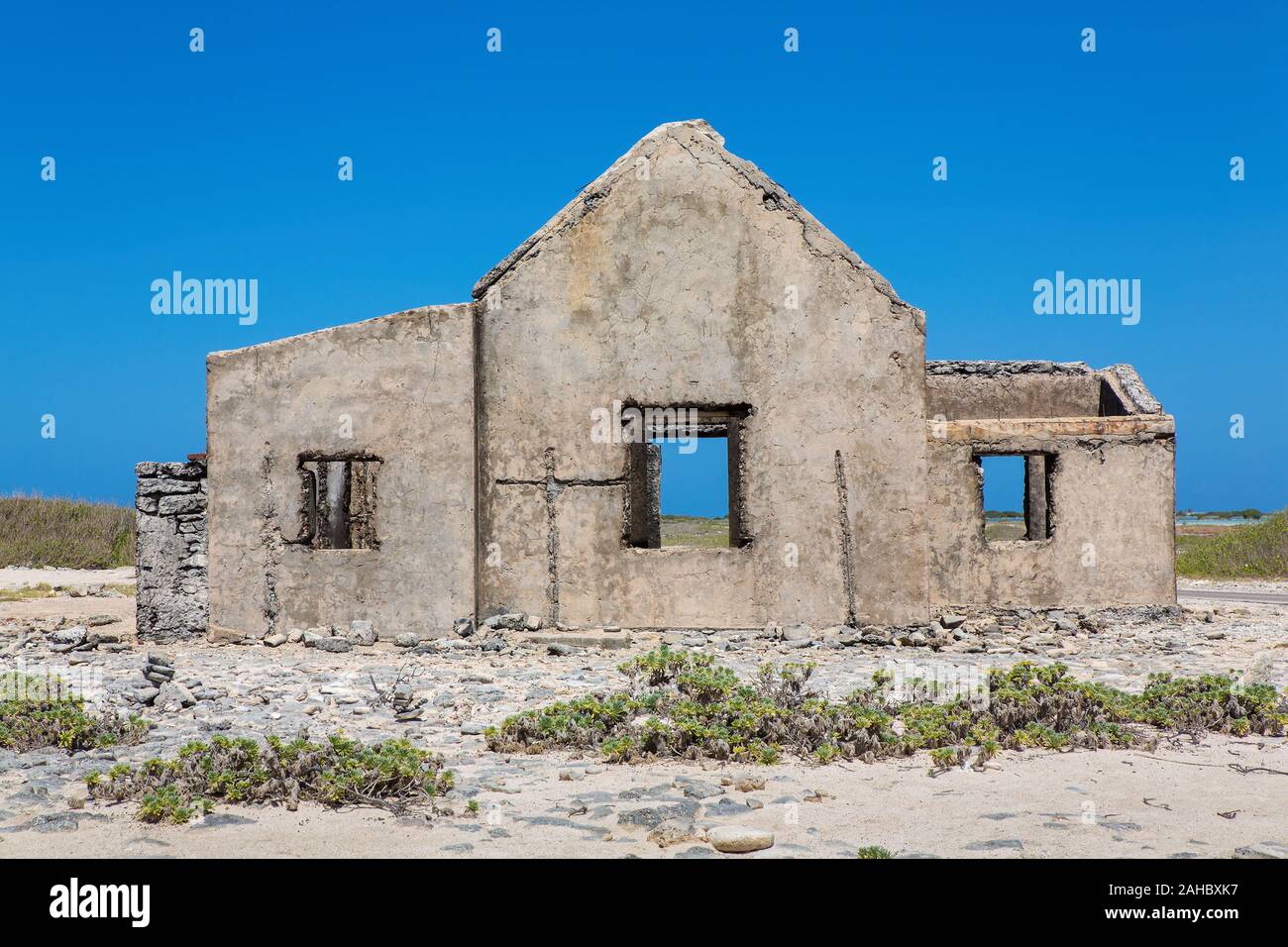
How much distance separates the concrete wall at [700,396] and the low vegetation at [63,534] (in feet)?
44.9

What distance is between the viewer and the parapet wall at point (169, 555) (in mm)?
10422

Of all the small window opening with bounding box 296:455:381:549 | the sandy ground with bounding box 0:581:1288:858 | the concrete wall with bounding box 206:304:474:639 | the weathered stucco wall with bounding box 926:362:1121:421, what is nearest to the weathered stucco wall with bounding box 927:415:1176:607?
the weathered stucco wall with bounding box 926:362:1121:421

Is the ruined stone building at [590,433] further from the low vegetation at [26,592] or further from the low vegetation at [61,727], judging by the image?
the low vegetation at [26,592]

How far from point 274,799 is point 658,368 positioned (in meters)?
6.34

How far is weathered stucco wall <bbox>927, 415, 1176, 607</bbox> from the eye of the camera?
11602 mm

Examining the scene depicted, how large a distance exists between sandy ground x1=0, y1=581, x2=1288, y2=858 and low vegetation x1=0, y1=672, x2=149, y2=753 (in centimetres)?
11

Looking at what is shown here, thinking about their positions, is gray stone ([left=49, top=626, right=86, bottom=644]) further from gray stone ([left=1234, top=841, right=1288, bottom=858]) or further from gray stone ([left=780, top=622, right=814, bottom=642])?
gray stone ([left=1234, top=841, right=1288, bottom=858])

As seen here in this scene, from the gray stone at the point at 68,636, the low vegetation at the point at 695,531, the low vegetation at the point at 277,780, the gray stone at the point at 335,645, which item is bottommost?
the low vegetation at the point at 277,780

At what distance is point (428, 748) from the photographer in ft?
20.2

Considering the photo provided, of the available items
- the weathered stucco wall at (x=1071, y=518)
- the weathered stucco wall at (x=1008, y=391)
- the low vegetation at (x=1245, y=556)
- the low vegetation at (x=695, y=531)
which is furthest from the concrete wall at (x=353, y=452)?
the low vegetation at (x=695, y=531)

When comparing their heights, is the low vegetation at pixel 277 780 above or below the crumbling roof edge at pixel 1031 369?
below

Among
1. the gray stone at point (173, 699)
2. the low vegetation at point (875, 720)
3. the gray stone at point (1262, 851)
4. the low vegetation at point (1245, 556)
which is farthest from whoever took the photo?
the low vegetation at point (1245, 556)
